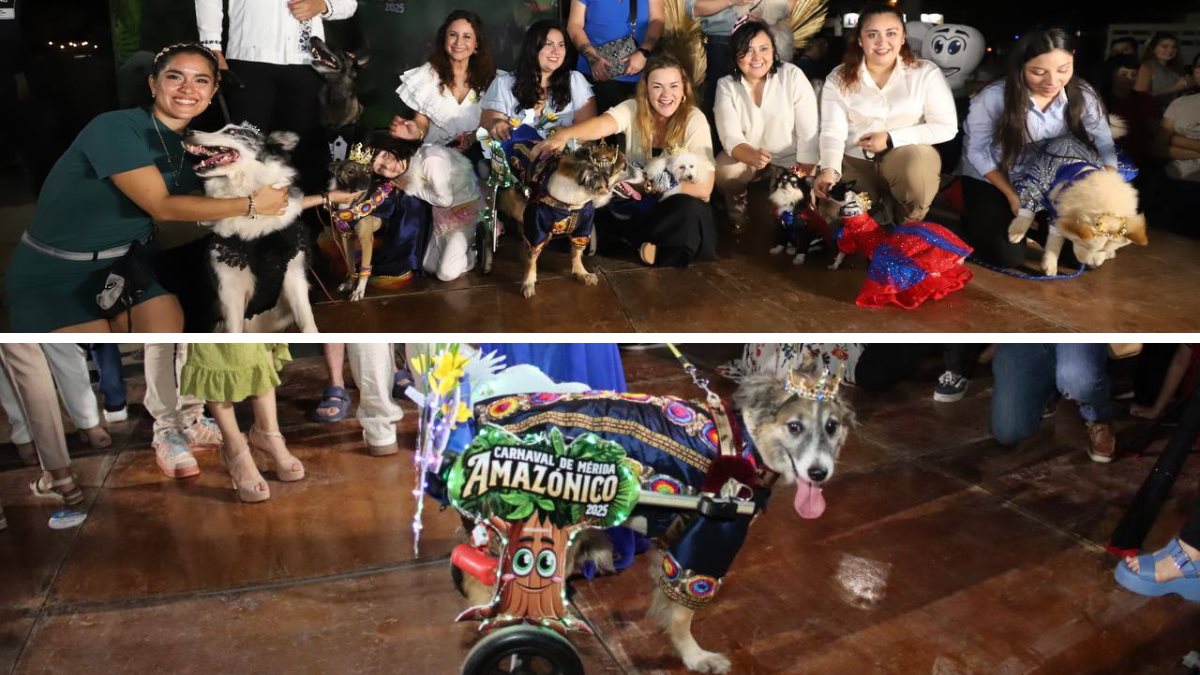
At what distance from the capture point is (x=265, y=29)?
1665 mm

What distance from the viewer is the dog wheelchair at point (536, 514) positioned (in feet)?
4.68

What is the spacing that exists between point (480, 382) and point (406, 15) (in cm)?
65

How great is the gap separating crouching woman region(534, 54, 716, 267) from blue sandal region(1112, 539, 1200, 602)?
2.96 feet

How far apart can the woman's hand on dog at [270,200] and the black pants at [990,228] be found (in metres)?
1.28

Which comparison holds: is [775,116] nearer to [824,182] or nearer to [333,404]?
[824,182]

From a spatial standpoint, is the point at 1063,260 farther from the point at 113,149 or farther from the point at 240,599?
the point at 113,149

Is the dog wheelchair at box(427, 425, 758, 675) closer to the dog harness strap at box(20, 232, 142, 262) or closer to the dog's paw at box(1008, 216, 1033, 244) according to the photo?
the dog harness strap at box(20, 232, 142, 262)

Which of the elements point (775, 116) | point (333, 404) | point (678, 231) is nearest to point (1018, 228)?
point (775, 116)

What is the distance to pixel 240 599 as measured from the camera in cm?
150

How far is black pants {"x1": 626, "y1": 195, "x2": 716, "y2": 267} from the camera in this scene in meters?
1.87

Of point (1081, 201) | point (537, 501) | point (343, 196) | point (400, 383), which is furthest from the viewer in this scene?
point (1081, 201)

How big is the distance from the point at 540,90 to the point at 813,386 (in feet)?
2.39

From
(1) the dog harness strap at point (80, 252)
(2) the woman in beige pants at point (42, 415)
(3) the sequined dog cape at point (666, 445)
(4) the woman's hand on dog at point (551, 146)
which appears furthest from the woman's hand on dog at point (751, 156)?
(2) the woman in beige pants at point (42, 415)

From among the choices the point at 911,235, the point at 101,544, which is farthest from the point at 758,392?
the point at 101,544
